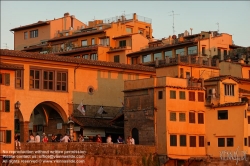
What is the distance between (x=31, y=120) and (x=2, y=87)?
14990mm

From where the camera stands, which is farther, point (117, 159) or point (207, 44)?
point (207, 44)

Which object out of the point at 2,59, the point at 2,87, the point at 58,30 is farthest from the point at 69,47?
the point at 2,87

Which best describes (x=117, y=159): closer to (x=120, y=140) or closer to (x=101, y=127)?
(x=120, y=140)

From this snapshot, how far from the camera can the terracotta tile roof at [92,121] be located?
65.2 metres

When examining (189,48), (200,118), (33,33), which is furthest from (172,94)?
(33,33)

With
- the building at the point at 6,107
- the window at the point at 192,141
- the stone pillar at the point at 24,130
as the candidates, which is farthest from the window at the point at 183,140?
the building at the point at 6,107

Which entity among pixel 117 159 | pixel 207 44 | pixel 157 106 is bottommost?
pixel 117 159

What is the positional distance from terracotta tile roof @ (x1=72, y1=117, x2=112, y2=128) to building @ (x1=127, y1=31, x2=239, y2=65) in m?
17.0

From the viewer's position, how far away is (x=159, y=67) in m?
68.9

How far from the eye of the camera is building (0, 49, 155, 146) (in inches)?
2451

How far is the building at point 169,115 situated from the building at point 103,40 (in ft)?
82.3

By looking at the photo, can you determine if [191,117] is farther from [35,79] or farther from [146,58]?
[146,58]

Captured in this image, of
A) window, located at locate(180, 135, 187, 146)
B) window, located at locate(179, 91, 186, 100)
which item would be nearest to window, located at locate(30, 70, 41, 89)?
window, located at locate(179, 91, 186, 100)

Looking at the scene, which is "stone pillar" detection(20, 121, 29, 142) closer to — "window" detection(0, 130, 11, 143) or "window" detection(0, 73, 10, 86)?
"window" detection(0, 73, 10, 86)
